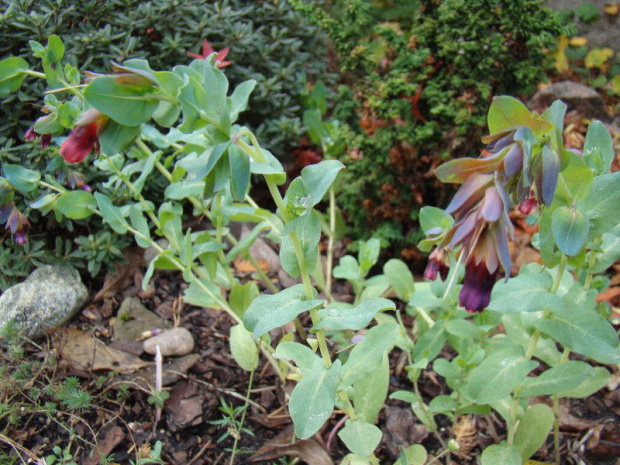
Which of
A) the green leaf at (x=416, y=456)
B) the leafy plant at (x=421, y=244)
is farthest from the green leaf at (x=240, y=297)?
the green leaf at (x=416, y=456)

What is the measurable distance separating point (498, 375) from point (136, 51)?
7.11 ft

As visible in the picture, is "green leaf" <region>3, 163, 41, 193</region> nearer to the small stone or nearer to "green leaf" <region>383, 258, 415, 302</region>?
the small stone

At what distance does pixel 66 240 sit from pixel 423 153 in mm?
1745

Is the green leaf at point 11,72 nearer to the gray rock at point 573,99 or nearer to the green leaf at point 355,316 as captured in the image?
the green leaf at point 355,316

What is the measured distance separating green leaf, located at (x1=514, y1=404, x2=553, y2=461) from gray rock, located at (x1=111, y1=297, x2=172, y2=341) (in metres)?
1.51

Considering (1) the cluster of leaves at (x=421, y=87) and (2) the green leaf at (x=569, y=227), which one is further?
(1) the cluster of leaves at (x=421, y=87)

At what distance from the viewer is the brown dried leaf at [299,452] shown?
1.83 metres

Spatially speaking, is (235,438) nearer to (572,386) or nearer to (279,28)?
(572,386)

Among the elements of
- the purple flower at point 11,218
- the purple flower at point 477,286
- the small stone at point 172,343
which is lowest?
the small stone at point 172,343

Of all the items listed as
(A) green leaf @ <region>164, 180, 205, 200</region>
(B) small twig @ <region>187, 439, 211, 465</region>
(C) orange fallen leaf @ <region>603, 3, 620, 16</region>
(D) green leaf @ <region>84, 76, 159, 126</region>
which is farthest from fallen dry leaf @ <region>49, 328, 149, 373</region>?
(C) orange fallen leaf @ <region>603, 3, 620, 16</region>

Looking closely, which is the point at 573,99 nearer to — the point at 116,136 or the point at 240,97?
the point at 240,97

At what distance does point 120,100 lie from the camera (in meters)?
1.14

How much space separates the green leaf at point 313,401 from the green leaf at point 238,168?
0.53m

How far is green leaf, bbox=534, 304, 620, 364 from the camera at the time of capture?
141cm
